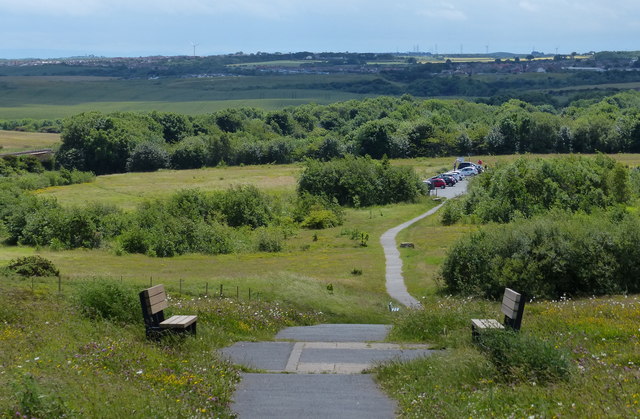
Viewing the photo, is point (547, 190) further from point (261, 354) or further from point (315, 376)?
point (315, 376)

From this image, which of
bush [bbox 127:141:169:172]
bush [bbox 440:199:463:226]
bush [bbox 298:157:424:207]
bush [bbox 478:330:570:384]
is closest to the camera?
bush [bbox 478:330:570:384]

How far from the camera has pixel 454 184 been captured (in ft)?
267

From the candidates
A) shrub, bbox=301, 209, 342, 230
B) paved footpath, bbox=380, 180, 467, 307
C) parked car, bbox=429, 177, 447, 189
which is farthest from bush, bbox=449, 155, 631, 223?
parked car, bbox=429, 177, 447, 189

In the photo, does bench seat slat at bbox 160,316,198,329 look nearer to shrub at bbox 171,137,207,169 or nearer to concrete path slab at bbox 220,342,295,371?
concrete path slab at bbox 220,342,295,371

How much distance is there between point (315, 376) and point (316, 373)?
0.28 metres

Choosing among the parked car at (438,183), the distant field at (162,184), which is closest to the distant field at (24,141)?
the distant field at (162,184)

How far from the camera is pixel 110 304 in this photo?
1486 cm

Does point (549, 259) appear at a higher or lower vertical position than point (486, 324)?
lower

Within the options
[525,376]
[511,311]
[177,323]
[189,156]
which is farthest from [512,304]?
[189,156]

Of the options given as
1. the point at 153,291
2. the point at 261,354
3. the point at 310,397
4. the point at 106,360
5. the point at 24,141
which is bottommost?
the point at 24,141

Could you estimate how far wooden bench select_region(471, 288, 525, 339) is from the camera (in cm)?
1250

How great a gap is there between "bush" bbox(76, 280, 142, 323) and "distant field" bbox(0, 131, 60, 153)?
12350 cm

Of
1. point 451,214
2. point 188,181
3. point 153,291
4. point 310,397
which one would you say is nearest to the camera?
point 310,397

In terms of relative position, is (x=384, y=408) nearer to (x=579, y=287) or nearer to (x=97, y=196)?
(x=579, y=287)
